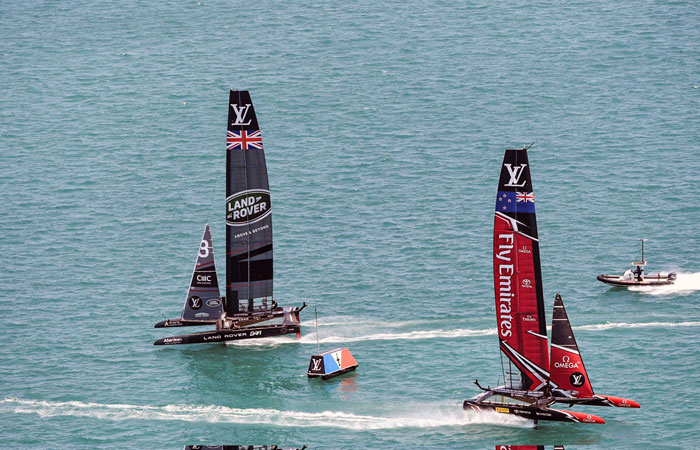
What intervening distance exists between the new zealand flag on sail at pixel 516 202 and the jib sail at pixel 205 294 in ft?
121

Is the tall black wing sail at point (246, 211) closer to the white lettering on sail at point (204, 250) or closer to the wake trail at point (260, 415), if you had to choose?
the white lettering on sail at point (204, 250)

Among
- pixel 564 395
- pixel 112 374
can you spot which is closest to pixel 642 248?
pixel 564 395

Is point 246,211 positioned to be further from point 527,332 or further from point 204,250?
point 527,332

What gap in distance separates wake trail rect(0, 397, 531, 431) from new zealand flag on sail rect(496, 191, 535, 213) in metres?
16.8

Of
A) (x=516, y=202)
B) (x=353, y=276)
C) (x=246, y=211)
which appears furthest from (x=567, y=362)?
(x=353, y=276)

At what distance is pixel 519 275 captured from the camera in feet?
342

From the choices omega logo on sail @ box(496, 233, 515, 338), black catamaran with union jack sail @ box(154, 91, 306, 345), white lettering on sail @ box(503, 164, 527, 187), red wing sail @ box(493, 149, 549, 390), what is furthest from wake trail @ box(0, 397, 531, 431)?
white lettering on sail @ box(503, 164, 527, 187)

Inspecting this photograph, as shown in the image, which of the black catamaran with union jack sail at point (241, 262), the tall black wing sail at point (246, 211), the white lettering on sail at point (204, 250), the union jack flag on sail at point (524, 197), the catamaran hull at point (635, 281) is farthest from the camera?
the catamaran hull at point (635, 281)

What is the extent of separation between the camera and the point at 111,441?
4368 inches

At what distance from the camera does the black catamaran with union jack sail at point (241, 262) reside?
129750 mm

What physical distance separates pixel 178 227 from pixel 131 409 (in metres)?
53.2

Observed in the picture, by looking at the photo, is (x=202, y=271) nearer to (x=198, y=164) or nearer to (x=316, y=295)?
(x=316, y=295)

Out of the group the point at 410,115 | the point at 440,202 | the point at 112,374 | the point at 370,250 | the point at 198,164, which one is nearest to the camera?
the point at 112,374

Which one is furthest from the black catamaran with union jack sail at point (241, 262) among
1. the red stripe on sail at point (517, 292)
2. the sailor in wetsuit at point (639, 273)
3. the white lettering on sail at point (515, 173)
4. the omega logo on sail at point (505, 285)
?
the sailor in wetsuit at point (639, 273)
